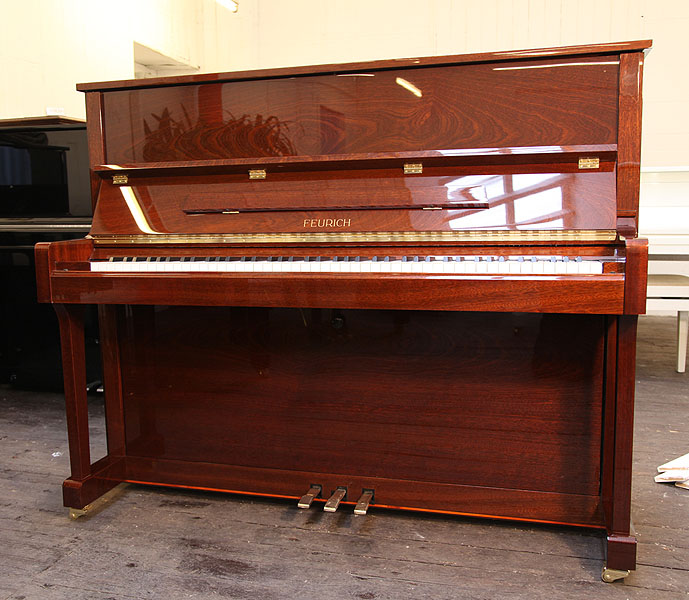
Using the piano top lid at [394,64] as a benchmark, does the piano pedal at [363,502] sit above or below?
below

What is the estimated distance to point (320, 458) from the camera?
6.30 ft

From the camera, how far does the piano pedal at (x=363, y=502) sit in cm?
172

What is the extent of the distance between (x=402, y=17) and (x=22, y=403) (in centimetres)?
472

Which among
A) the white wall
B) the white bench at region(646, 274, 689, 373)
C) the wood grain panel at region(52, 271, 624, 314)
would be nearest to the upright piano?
the wood grain panel at region(52, 271, 624, 314)

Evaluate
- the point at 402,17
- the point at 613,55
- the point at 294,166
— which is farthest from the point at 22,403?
the point at 402,17

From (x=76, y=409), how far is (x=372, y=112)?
1292 millimetres

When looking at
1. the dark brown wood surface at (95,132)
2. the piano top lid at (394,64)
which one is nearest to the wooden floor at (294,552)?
the dark brown wood surface at (95,132)

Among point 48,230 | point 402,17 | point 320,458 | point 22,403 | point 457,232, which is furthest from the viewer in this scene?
point 402,17

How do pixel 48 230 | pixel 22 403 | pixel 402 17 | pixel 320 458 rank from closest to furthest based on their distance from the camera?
pixel 320 458
pixel 48 230
pixel 22 403
pixel 402 17

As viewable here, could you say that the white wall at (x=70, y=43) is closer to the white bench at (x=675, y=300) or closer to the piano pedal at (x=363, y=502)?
the piano pedal at (x=363, y=502)

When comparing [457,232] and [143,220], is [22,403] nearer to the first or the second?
[143,220]

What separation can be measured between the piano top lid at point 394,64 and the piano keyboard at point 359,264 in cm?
56

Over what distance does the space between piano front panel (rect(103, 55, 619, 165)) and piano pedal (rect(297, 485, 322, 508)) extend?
1037 mm

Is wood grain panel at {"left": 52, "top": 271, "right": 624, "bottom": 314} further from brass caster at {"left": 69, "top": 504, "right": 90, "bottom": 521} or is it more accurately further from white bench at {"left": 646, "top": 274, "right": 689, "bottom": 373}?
white bench at {"left": 646, "top": 274, "right": 689, "bottom": 373}
